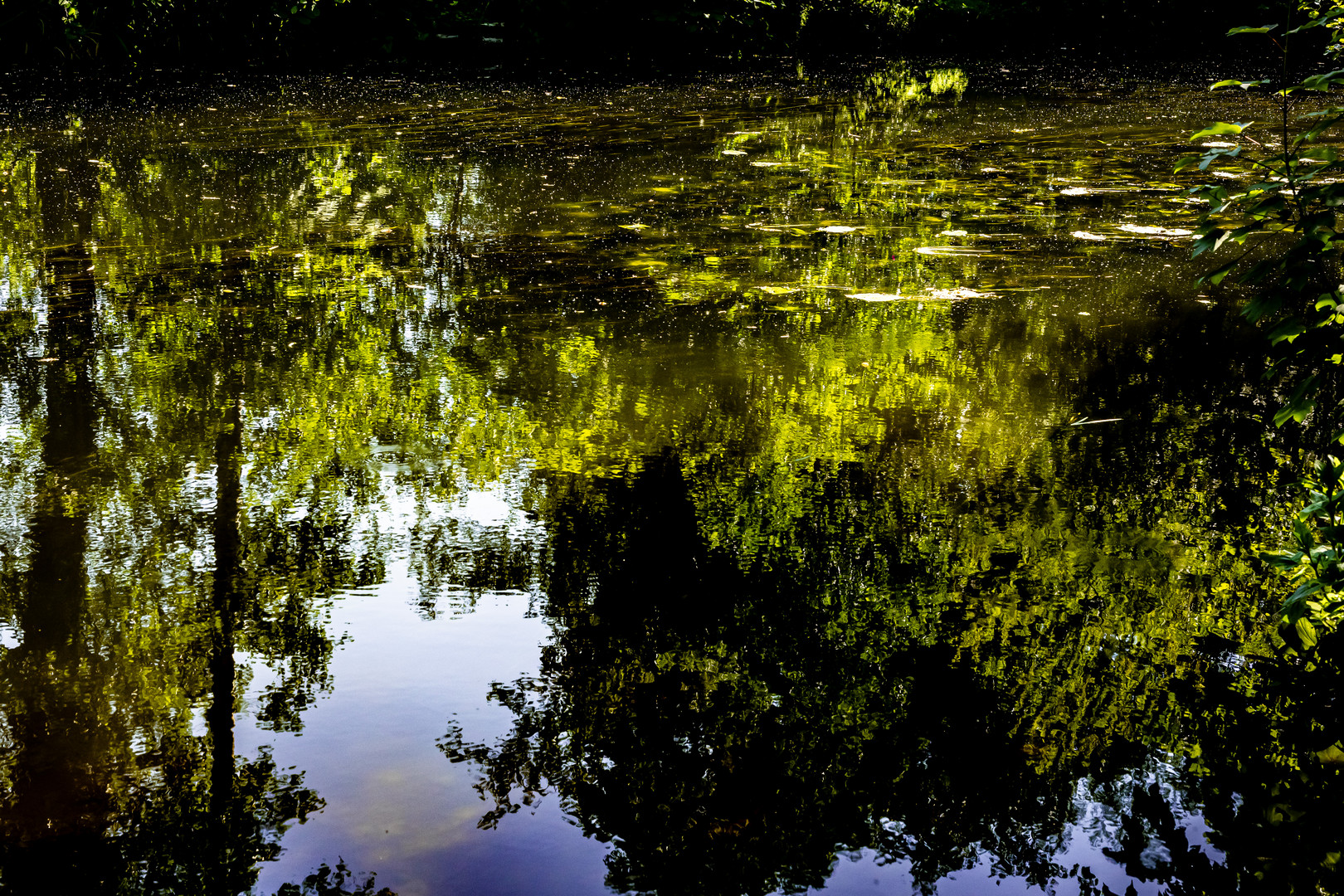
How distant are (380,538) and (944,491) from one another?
1894 millimetres

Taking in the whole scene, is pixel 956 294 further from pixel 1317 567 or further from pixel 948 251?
pixel 1317 567

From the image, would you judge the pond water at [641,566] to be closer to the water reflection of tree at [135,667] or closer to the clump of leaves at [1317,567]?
the water reflection of tree at [135,667]

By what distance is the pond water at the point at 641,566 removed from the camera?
2479 millimetres

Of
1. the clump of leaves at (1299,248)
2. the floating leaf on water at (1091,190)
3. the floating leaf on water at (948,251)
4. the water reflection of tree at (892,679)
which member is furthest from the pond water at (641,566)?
the floating leaf on water at (1091,190)

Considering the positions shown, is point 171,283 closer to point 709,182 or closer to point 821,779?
point 709,182

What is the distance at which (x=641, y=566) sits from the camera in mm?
3529

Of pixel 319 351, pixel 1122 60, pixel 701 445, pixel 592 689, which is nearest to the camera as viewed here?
pixel 592 689

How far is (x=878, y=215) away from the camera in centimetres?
768

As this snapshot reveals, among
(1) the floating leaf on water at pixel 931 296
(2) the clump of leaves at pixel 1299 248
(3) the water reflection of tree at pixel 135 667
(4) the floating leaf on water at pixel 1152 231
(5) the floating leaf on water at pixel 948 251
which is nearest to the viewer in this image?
(2) the clump of leaves at pixel 1299 248

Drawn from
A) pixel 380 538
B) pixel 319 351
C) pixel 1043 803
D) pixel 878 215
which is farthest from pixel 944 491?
pixel 878 215

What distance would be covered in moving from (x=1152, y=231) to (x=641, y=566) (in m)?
5.15

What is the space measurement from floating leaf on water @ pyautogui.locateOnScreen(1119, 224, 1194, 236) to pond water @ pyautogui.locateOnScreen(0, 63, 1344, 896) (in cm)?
6

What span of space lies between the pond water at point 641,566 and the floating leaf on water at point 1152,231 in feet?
0.19

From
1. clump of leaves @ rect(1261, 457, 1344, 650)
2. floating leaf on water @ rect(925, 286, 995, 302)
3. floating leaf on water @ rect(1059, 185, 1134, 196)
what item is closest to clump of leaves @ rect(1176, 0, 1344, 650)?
clump of leaves @ rect(1261, 457, 1344, 650)
